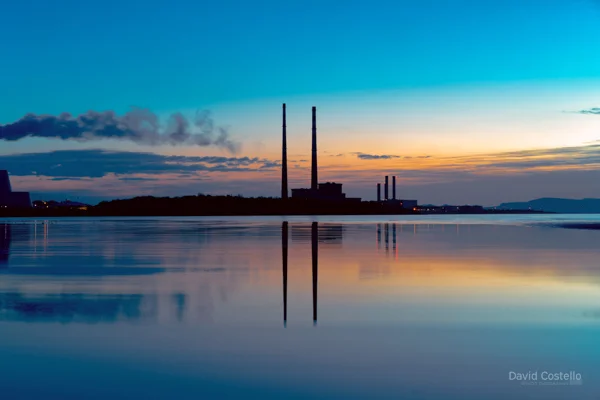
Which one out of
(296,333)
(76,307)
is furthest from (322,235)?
(296,333)

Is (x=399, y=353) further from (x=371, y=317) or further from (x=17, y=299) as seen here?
(x=17, y=299)

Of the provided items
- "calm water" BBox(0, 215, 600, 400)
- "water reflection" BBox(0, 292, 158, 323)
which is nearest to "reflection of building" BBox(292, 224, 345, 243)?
"calm water" BBox(0, 215, 600, 400)

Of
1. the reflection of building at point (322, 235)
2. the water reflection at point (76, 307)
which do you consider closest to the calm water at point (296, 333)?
the water reflection at point (76, 307)

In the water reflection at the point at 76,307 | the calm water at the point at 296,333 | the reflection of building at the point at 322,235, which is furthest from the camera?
the reflection of building at the point at 322,235

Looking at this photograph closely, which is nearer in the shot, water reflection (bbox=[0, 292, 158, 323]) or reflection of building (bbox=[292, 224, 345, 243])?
water reflection (bbox=[0, 292, 158, 323])

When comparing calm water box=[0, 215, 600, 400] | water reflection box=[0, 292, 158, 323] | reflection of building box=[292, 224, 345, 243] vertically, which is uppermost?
reflection of building box=[292, 224, 345, 243]

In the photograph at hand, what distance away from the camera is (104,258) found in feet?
93.7

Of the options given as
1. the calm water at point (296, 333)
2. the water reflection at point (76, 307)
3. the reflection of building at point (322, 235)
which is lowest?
the calm water at point (296, 333)

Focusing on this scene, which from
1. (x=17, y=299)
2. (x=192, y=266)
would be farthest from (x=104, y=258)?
(x=17, y=299)

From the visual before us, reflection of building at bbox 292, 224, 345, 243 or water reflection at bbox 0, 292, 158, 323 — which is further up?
reflection of building at bbox 292, 224, 345, 243

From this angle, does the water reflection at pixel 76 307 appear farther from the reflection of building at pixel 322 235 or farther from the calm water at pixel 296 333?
the reflection of building at pixel 322 235

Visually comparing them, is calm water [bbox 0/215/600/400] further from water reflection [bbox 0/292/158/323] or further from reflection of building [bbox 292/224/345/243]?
reflection of building [bbox 292/224/345/243]

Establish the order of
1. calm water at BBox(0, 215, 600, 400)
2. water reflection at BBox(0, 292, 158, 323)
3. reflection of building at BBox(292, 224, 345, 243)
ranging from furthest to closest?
1. reflection of building at BBox(292, 224, 345, 243)
2. water reflection at BBox(0, 292, 158, 323)
3. calm water at BBox(0, 215, 600, 400)

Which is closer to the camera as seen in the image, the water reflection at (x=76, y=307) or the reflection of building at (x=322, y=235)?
the water reflection at (x=76, y=307)
